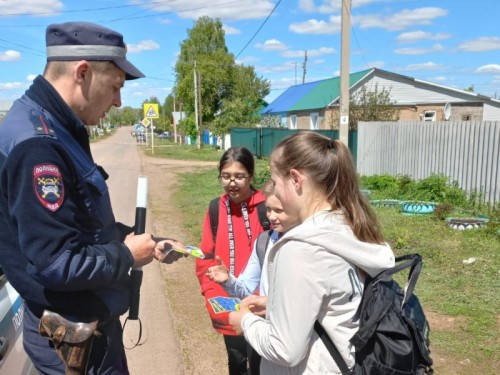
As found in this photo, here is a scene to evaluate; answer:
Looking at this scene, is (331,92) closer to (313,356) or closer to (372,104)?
(372,104)

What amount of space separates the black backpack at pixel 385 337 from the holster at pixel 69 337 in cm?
92

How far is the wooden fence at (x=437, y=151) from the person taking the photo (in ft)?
32.3

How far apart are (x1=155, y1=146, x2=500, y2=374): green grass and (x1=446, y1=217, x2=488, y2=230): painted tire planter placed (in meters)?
0.13

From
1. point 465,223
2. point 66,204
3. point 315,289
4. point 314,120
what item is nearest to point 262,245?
point 315,289

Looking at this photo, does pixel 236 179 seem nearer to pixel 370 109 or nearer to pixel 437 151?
pixel 437 151

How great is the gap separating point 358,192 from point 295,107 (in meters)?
34.6

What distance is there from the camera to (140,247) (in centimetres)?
188

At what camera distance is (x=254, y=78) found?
51719 mm

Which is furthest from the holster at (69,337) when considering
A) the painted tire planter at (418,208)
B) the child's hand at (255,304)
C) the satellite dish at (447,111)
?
the satellite dish at (447,111)

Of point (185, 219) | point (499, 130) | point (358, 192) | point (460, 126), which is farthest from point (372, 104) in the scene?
point (358, 192)

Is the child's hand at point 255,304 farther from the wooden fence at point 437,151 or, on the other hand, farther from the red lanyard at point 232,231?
the wooden fence at point 437,151

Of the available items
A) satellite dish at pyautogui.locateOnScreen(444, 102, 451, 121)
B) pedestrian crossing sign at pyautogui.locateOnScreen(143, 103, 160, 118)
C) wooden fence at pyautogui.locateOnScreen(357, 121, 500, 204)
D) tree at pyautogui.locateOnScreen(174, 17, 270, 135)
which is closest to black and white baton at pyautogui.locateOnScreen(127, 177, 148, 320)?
wooden fence at pyautogui.locateOnScreen(357, 121, 500, 204)

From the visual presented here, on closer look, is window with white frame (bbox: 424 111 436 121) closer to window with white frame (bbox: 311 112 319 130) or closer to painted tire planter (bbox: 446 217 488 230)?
window with white frame (bbox: 311 112 319 130)

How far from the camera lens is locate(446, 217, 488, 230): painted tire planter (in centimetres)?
775
